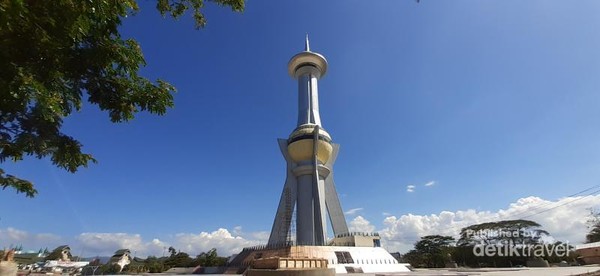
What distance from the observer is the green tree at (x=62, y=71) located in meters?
4.42

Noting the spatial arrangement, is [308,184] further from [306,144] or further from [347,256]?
[347,256]

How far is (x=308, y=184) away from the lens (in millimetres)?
54031

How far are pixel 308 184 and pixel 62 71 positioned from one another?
4970 cm

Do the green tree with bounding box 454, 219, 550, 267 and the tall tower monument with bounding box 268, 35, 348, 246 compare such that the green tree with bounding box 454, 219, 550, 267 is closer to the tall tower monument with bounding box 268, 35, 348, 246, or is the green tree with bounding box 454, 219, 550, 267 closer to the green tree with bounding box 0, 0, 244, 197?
the tall tower monument with bounding box 268, 35, 348, 246

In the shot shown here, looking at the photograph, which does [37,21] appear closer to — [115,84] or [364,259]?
[115,84]

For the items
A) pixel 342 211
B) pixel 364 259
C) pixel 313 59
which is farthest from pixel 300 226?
pixel 313 59

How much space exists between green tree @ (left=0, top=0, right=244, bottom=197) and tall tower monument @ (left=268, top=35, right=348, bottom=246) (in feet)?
151

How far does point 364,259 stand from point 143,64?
116 ft

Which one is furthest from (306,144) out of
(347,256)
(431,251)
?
(431,251)

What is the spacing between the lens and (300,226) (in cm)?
5222

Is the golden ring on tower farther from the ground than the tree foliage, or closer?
farther from the ground

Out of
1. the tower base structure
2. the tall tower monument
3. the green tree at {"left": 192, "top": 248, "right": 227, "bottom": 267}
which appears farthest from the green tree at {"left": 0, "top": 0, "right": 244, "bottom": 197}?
the green tree at {"left": 192, "top": 248, "right": 227, "bottom": 267}

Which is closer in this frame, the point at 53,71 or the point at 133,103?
the point at 53,71

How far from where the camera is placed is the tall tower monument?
169ft
